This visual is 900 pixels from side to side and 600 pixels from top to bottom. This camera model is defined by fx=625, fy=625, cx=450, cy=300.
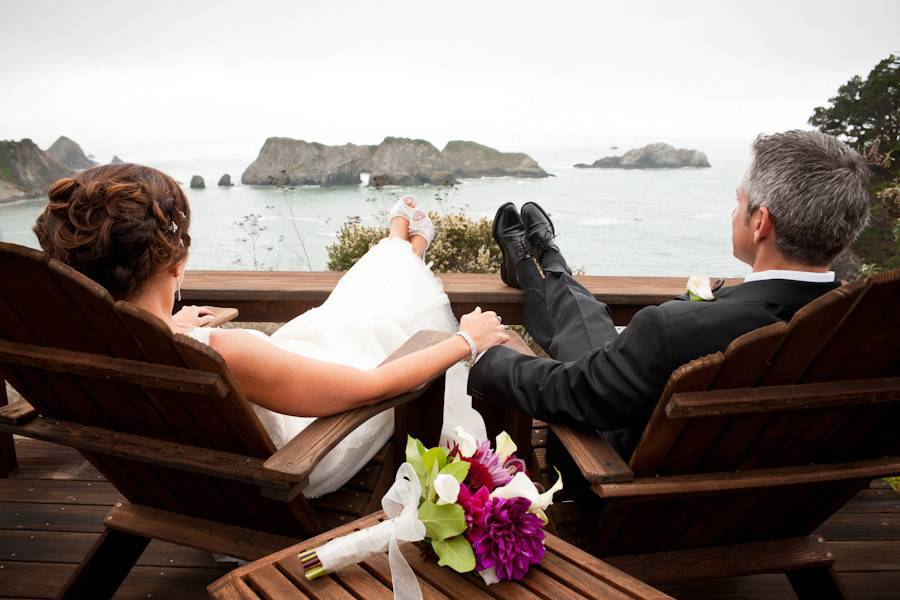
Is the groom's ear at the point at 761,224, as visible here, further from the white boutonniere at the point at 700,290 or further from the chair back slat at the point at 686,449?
the chair back slat at the point at 686,449

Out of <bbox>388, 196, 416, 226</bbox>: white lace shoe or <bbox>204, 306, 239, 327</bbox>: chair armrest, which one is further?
<bbox>388, 196, 416, 226</bbox>: white lace shoe

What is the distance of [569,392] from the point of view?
1.41 m

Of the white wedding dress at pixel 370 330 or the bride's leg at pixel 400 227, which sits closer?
the white wedding dress at pixel 370 330

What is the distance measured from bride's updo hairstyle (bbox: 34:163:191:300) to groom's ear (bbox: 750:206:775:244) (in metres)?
1.26

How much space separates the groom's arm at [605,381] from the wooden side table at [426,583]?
348mm

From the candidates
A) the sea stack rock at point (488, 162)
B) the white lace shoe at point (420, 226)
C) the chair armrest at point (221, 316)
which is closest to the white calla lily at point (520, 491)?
the chair armrest at point (221, 316)

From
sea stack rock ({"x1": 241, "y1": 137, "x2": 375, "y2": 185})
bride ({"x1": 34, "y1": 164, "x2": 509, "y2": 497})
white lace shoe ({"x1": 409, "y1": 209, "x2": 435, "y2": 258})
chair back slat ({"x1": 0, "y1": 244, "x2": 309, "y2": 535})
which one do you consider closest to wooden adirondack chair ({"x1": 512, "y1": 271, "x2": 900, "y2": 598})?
bride ({"x1": 34, "y1": 164, "x2": 509, "y2": 497})

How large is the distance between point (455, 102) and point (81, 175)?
6462 mm

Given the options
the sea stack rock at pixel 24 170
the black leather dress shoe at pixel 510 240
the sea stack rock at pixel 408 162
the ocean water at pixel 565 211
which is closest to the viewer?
the black leather dress shoe at pixel 510 240

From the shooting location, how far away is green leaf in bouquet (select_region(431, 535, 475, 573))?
1035 mm

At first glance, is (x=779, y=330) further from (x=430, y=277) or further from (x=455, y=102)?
(x=455, y=102)

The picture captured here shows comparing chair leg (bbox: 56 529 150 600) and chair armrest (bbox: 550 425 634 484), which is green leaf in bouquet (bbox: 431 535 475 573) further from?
chair leg (bbox: 56 529 150 600)

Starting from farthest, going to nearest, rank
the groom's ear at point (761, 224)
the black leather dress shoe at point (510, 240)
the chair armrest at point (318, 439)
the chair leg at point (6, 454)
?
1. the black leather dress shoe at point (510, 240)
2. the chair leg at point (6, 454)
3. the groom's ear at point (761, 224)
4. the chair armrest at point (318, 439)

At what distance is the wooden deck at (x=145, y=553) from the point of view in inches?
68.9
